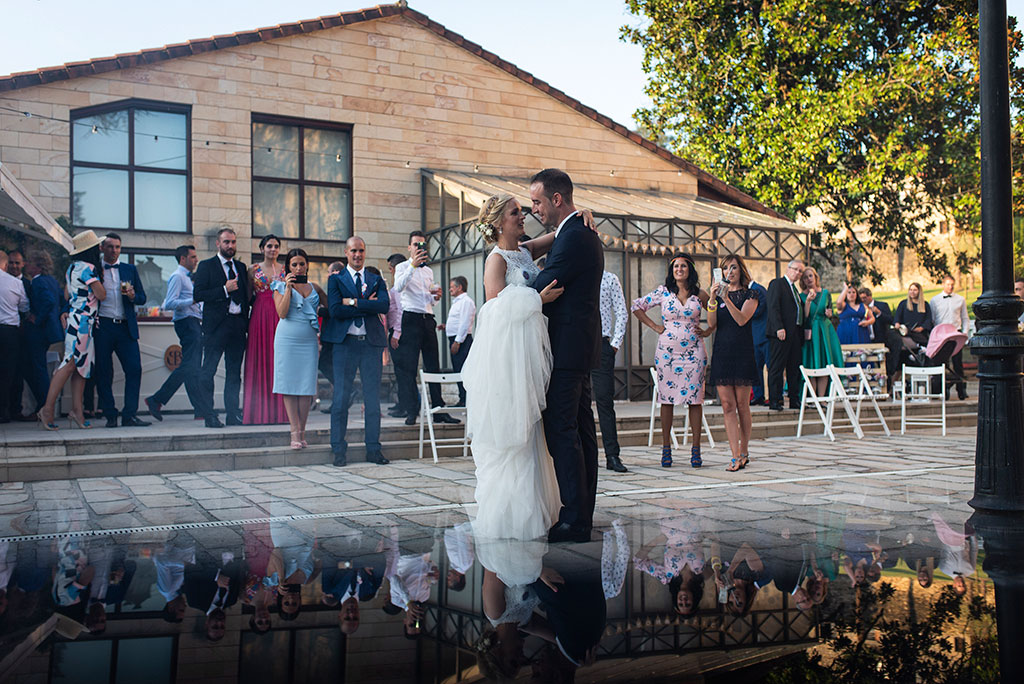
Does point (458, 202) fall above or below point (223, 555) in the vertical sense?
above

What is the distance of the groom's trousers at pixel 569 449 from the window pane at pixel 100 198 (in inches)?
439

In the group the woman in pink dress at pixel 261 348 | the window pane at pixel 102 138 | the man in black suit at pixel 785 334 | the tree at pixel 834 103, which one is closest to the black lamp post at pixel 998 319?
the man in black suit at pixel 785 334

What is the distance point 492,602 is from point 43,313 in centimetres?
824

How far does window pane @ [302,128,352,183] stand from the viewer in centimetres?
1519

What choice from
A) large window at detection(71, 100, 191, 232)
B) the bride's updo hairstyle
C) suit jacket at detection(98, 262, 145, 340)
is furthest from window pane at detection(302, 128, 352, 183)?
the bride's updo hairstyle

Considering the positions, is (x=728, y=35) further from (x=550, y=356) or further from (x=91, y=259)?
(x=550, y=356)

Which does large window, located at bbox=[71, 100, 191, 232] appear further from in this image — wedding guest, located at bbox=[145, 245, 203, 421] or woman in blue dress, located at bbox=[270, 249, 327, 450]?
woman in blue dress, located at bbox=[270, 249, 327, 450]

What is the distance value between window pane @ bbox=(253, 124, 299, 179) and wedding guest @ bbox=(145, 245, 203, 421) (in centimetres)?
539

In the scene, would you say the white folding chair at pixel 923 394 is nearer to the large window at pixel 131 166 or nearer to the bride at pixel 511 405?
the bride at pixel 511 405

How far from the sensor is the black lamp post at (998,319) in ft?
15.6

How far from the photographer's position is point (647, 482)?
22.2 ft

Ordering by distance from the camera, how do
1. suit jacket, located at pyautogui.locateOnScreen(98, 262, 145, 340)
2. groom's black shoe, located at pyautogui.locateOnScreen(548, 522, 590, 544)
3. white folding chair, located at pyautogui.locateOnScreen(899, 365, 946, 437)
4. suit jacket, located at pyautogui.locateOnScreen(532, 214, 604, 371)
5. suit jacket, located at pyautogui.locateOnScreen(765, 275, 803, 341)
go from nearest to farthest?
groom's black shoe, located at pyautogui.locateOnScreen(548, 522, 590, 544) → suit jacket, located at pyautogui.locateOnScreen(532, 214, 604, 371) → suit jacket, located at pyautogui.locateOnScreen(98, 262, 145, 340) → white folding chair, located at pyautogui.locateOnScreen(899, 365, 946, 437) → suit jacket, located at pyautogui.locateOnScreen(765, 275, 803, 341)

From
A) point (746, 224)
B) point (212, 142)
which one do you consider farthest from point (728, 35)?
point (212, 142)

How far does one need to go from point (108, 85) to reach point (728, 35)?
13.5 metres
